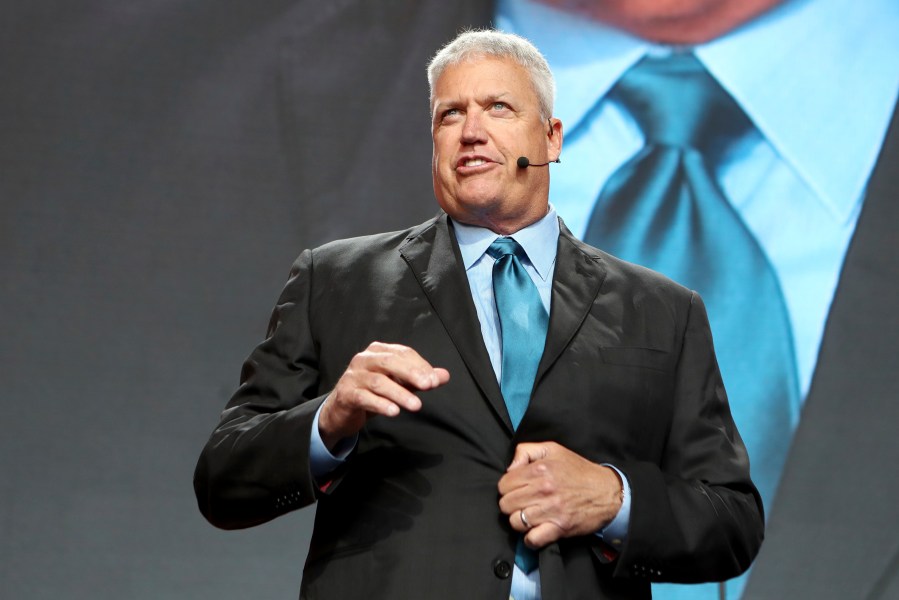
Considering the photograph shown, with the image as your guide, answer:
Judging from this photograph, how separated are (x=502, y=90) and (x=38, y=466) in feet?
5.07

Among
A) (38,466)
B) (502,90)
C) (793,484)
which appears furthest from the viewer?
(793,484)

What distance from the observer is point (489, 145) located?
171cm

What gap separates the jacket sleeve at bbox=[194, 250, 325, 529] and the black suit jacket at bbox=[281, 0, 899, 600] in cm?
125

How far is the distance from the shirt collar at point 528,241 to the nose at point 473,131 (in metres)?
0.14

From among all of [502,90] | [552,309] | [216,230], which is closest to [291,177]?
[216,230]

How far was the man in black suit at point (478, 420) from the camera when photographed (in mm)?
1393

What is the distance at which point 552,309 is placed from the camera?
5.17ft

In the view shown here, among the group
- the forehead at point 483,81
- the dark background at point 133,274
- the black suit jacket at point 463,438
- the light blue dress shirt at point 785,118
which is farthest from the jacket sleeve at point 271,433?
the light blue dress shirt at point 785,118

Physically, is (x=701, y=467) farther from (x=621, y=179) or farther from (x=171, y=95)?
(x=171, y=95)

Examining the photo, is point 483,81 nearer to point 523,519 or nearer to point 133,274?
point 523,519

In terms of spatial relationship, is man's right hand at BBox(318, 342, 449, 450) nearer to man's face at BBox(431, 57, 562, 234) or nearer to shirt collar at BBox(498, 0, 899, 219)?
man's face at BBox(431, 57, 562, 234)

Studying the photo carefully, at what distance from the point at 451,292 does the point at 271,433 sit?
34cm

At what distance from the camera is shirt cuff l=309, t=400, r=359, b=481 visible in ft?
4.61

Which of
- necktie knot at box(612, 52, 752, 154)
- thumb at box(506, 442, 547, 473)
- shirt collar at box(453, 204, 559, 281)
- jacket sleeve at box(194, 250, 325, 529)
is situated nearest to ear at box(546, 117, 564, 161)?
shirt collar at box(453, 204, 559, 281)
